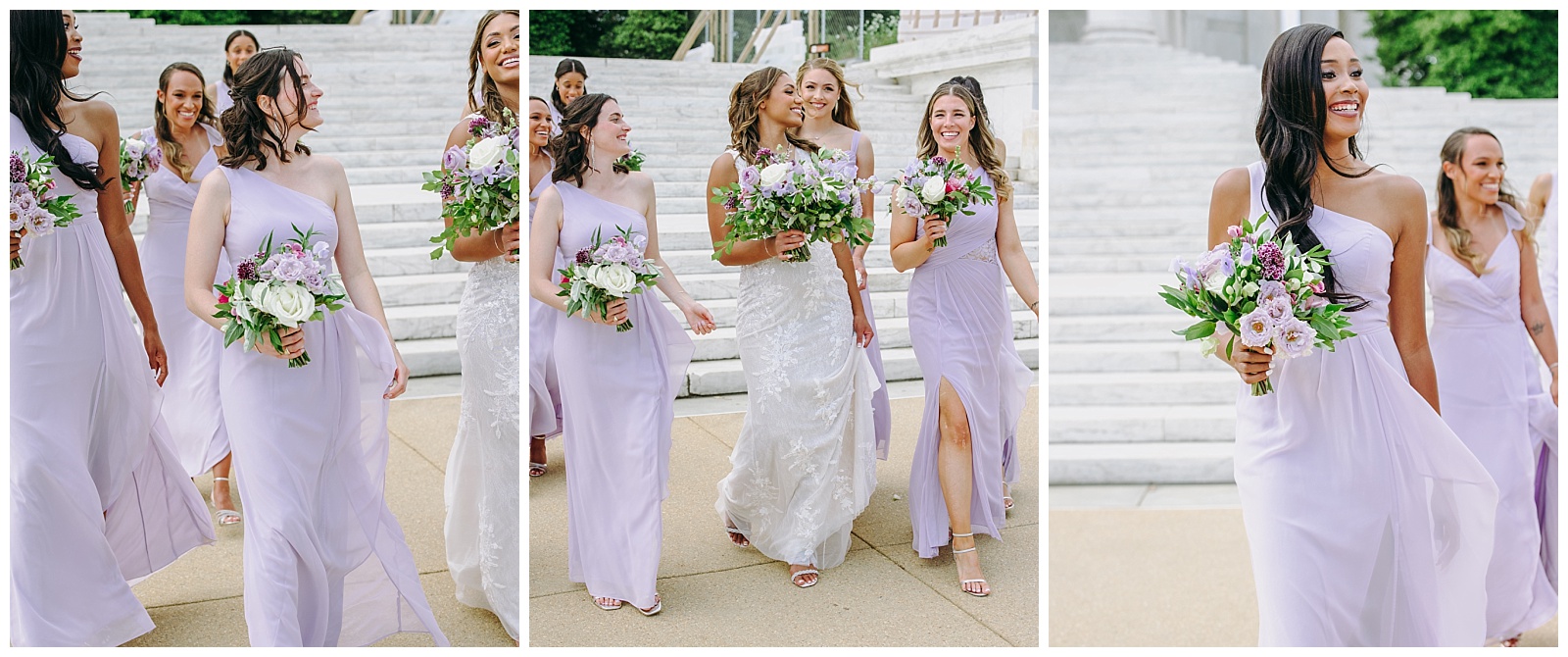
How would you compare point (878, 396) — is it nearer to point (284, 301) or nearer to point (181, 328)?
point (284, 301)

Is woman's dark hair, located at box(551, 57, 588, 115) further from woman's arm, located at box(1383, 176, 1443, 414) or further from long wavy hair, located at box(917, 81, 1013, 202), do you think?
woman's arm, located at box(1383, 176, 1443, 414)

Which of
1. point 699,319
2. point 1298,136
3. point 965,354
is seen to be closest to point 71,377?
point 699,319

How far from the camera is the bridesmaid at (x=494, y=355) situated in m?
3.82

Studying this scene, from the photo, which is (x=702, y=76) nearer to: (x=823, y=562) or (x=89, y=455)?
(x=823, y=562)

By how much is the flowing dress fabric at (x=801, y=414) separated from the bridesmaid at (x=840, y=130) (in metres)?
0.12

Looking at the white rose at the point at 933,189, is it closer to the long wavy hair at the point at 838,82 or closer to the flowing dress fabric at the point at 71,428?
the long wavy hair at the point at 838,82

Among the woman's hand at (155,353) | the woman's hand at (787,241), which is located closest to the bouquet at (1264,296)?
the woman's hand at (787,241)

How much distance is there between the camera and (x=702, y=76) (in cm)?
392

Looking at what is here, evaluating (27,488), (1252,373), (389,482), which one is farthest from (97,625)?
(1252,373)

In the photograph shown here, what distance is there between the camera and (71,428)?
12.1 ft

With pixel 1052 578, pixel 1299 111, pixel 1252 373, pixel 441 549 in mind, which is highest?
pixel 1299 111

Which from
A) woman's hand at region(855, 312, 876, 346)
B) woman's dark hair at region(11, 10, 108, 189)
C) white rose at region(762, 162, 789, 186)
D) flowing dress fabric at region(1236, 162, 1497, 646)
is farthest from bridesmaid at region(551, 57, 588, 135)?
flowing dress fabric at region(1236, 162, 1497, 646)
